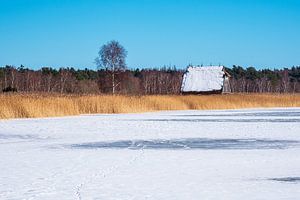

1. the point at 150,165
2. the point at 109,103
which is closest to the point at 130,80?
the point at 109,103

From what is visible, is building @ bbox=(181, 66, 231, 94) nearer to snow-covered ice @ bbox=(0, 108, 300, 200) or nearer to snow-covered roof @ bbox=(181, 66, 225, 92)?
snow-covered roof @ bbox=(181, 66, 225, 92)

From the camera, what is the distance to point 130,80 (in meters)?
87.0

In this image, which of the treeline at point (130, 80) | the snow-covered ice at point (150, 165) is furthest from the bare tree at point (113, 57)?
the snow-covered ice at point (150, 165)

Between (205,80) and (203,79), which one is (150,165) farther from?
(203,79)

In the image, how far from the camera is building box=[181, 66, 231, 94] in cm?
5691

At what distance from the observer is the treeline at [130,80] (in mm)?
76188

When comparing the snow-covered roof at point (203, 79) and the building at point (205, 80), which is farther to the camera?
the snow-covered roof at point (203, 79)

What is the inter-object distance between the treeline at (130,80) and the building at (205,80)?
7277 mm

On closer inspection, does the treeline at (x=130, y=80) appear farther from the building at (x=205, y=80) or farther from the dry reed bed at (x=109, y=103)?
the dry reed bed at (x=109, y=103)

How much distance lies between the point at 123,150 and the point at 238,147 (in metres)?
2.35

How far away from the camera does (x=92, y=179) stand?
22.5 feet

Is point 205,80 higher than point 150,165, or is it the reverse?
point 205,80

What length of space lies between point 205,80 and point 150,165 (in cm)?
5056

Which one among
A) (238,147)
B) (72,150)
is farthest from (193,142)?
(72,150)
